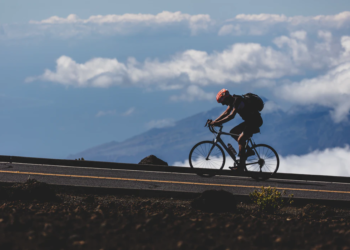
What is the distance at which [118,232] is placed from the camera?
14.1ft

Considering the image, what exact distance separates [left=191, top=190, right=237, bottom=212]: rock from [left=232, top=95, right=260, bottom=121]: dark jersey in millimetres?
3499

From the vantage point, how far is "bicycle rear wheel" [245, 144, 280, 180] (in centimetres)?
1052

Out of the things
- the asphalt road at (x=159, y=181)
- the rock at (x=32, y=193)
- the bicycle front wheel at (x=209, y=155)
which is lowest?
the rock at (x=32, y=193)

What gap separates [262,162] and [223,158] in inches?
37.9

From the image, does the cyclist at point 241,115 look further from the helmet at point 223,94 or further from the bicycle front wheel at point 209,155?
the bicycle front wheel at point 209,155

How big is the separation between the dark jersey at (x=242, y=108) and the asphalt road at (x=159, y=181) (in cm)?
162

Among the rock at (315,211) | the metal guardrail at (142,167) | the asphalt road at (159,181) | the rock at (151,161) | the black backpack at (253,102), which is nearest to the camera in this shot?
the rock at (315,211)

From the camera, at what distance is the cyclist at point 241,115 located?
31.7 ft

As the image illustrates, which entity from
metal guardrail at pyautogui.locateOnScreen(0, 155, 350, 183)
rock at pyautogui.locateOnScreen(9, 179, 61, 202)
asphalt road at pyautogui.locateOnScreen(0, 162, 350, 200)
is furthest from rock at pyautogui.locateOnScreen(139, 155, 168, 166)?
rock at pyautogui.locateOnScreen(9, 179, 61, 202)

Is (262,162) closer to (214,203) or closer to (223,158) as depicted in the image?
(223,158)

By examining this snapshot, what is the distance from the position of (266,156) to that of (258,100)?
1650mm

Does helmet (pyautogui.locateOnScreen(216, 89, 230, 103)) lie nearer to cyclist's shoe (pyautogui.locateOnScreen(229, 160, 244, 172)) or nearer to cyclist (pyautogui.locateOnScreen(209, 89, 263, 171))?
cyclist (pyautogui.locateOnScreen(209, 89, 263, 171))

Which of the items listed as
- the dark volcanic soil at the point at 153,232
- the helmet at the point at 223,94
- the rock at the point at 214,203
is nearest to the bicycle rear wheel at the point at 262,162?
the helmet at the point at 223,94

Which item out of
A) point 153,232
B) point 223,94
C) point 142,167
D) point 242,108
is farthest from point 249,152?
point 153,232
